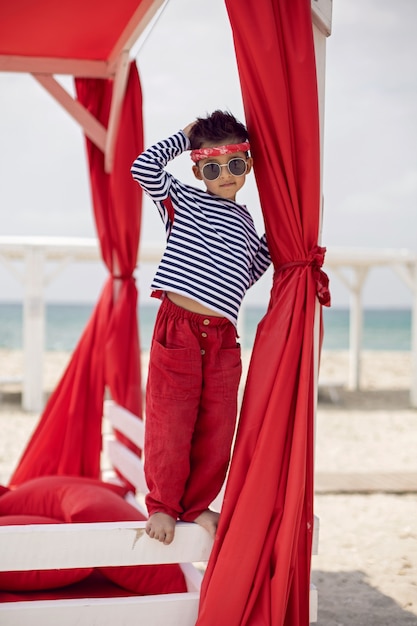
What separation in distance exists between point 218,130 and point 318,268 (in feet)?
1.74

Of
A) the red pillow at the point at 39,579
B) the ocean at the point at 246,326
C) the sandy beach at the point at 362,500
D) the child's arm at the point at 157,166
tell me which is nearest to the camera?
the child's arm at the point at 157,166

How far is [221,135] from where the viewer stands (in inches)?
93.7

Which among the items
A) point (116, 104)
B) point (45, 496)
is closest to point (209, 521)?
point (45, 496)

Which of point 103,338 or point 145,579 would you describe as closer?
point 145,579

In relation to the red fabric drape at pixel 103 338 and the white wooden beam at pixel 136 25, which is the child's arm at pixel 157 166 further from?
the red fabric drape at pixel 103 338

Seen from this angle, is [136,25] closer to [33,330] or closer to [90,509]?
[90,509]

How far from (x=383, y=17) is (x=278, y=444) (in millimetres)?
27064

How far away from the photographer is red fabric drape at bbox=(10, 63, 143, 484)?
13.9 ft

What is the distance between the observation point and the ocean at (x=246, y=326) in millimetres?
32406

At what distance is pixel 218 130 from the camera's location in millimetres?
2383

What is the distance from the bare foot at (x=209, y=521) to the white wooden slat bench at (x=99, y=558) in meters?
0.02

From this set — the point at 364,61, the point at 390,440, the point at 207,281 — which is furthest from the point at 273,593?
the point at 364,61

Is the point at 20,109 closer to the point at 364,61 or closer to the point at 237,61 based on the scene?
the point at 364,61

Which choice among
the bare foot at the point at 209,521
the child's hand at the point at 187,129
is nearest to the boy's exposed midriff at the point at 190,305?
the child's hand at the point at 187,129
